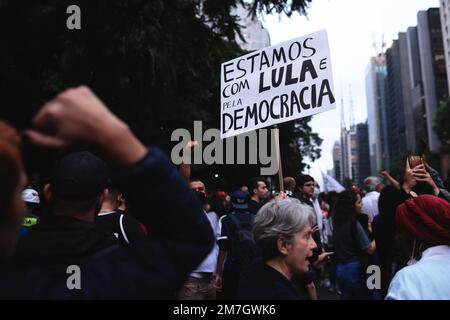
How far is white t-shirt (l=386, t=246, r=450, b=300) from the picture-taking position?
82.0 inches

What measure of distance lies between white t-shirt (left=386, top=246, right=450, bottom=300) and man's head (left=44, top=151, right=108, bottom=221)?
4.58ft

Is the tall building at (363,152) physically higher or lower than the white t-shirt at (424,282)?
higher

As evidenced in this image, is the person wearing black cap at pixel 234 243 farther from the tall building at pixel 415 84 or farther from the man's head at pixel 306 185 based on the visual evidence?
the tall building at pixel 415 84

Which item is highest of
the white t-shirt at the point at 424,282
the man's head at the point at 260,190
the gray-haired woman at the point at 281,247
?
the man's head at the point at 260,190

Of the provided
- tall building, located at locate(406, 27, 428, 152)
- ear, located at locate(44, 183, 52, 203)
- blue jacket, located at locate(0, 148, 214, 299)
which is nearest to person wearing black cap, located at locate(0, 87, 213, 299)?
blue jacket, located at locate(0, 148, 214, 299)

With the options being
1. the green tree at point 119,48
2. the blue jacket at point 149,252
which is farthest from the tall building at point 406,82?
the blue jacket at point 149,252

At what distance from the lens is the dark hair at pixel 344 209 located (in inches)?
224

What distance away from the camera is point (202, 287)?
4977 millimetres

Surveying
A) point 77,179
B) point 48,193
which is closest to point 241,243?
point 48,193

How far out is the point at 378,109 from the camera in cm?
14862

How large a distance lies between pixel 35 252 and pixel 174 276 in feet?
1.83

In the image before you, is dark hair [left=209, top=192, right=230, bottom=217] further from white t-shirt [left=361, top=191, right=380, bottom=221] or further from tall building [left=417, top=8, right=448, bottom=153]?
tall building [left=417, top=8, right=448, bottom=153]

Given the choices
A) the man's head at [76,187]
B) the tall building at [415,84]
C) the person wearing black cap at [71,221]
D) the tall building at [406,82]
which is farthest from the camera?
the tall building at [406,82]
